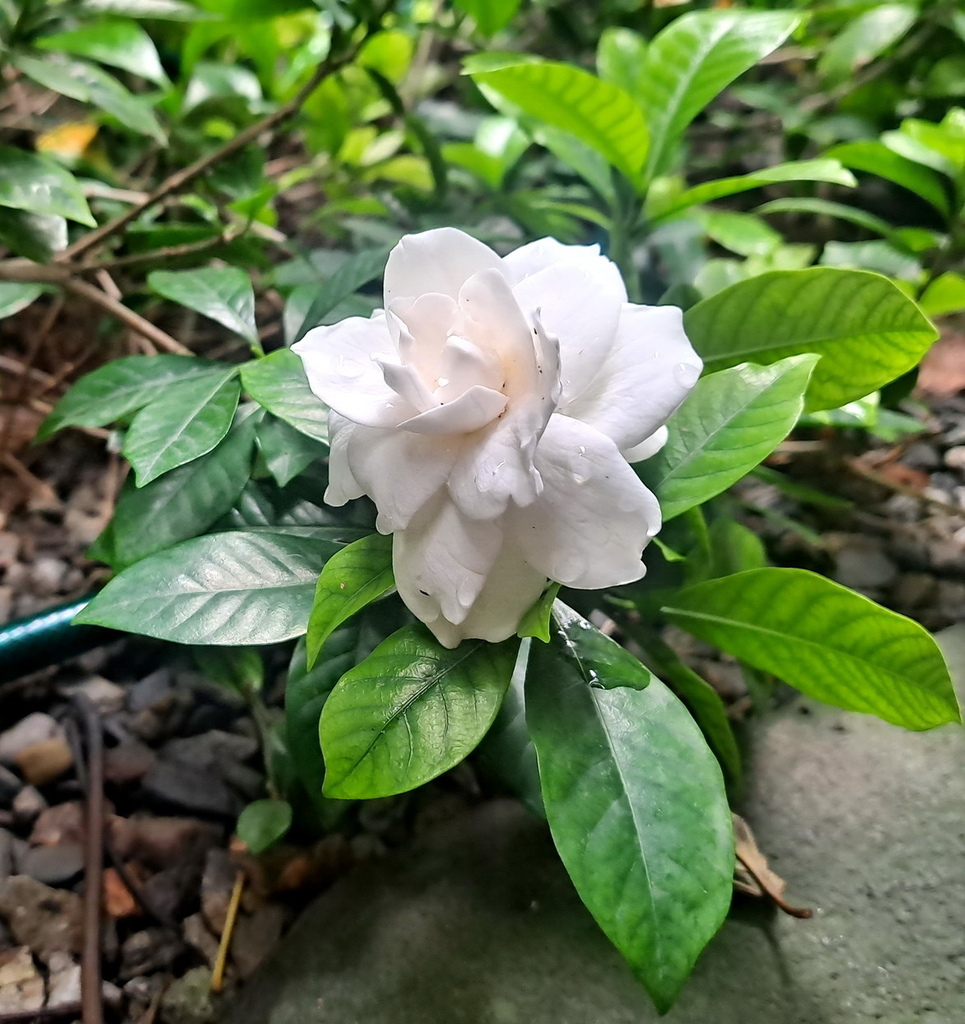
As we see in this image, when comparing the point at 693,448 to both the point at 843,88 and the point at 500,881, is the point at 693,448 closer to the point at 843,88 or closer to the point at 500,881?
the point at 500,881

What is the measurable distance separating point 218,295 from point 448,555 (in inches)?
21.9

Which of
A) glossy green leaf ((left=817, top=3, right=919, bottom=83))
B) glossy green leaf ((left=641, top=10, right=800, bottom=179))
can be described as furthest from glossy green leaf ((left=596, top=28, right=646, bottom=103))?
glossy green leaf ((left=817, top=3, right=919, bottom=83))

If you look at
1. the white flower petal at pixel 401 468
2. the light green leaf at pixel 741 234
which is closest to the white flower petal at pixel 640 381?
the white flower petal at pixel 401 468

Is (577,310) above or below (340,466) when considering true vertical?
above

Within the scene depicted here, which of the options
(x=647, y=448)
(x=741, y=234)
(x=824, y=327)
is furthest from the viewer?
(x=741, y=234)

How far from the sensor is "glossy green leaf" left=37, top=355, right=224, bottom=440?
82 cm

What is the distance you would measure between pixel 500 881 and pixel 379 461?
510 millimetres

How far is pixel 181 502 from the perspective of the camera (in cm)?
74

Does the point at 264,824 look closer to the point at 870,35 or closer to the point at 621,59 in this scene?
the point at 621,59

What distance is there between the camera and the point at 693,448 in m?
0.64

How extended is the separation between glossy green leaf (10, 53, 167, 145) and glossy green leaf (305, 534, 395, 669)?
0.76 meters

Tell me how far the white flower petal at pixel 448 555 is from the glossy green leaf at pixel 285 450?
0.22 metres

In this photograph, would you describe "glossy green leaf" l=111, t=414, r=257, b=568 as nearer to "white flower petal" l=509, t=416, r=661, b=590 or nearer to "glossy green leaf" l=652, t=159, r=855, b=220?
"white flower petal" l=509, t=416, r=661, b=590

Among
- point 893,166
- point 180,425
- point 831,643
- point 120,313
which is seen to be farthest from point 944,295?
point 120,313
